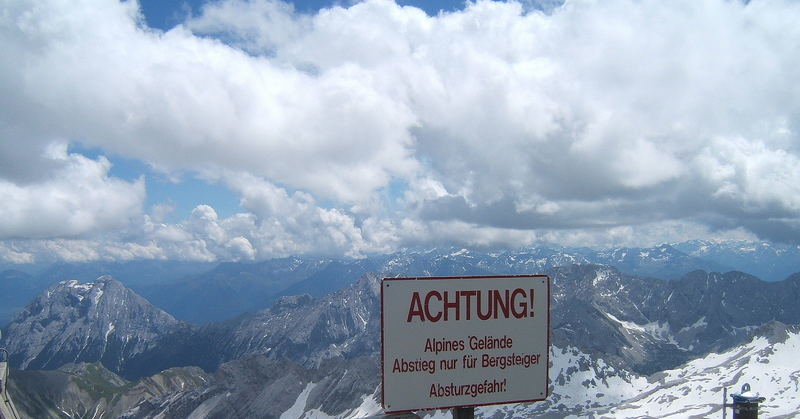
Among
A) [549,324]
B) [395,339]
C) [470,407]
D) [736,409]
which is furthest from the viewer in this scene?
[736,409]

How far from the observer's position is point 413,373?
248 inches

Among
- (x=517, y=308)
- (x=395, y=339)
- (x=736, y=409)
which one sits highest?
(x=517, y=308)

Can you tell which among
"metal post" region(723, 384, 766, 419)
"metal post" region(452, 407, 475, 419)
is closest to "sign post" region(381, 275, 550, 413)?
"metal post" region(452, 407, 475, 419)

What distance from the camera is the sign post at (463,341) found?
20.3 feet

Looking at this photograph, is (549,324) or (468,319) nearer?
(468,319)

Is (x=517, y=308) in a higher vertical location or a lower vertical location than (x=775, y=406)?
higher

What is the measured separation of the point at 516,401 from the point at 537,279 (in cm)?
155

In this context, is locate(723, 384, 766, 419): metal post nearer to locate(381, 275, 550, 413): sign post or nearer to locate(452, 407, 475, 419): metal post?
locate(381, 275, 550, 413): sign post

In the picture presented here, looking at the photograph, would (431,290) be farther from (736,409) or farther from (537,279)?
(736,409)

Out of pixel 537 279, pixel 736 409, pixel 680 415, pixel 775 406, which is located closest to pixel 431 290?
pixel 537 279

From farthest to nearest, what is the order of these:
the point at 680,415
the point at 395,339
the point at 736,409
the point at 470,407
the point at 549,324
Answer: the point at 680,415, the point at 736,409, the point at 549,324, the point at 470,407, the point at 395,339

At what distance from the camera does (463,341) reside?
6.57m

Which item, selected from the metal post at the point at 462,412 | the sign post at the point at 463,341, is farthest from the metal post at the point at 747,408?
the metal post at the point at 462,412

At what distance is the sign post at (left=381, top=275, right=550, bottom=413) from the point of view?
6176 mm
